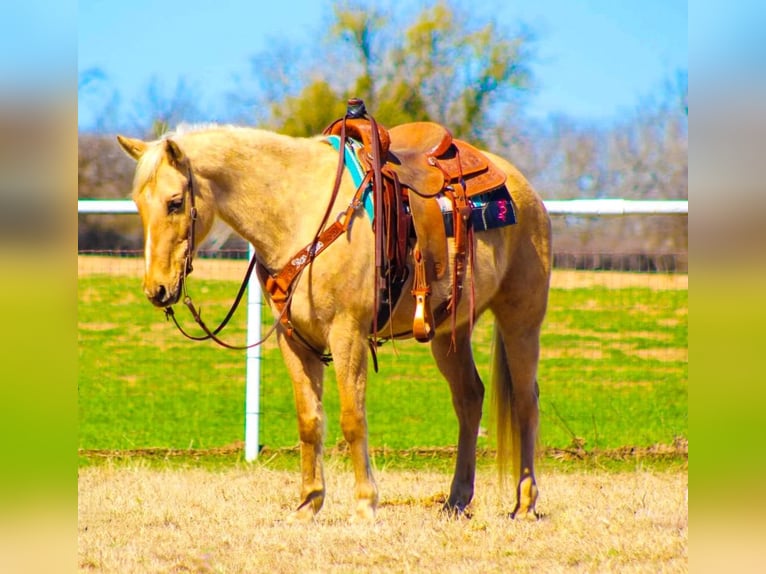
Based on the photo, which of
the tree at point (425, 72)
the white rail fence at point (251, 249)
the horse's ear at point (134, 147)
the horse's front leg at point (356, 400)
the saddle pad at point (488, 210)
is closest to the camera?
the horse's ear at point (134, 147)

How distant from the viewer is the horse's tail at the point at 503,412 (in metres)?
5.81

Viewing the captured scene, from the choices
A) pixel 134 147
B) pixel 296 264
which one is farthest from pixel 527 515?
pixel 134 147

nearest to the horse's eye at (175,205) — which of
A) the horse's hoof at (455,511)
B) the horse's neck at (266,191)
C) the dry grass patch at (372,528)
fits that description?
the horse's neck at (266,191)

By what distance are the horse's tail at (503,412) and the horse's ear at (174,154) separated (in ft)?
7.56

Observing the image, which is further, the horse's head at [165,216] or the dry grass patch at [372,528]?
the horse's head at [165,216]

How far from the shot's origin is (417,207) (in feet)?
16.6

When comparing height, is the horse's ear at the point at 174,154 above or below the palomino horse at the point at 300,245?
above

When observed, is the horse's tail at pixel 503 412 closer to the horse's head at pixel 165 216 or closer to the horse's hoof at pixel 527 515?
the horse's hoof at pixel 527 515

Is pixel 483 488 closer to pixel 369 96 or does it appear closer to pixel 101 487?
pixel 101 487

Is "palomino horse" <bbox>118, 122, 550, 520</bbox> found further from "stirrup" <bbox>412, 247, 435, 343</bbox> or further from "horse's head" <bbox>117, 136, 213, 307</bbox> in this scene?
"stirrup" <bbox>412, 247, 435, 343</bbox>

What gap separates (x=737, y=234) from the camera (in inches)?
77.2

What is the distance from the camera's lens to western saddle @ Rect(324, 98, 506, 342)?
16.1 feet

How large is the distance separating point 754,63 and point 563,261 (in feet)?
35.0

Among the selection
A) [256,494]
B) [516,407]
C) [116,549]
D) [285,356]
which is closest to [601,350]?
[516,407]
